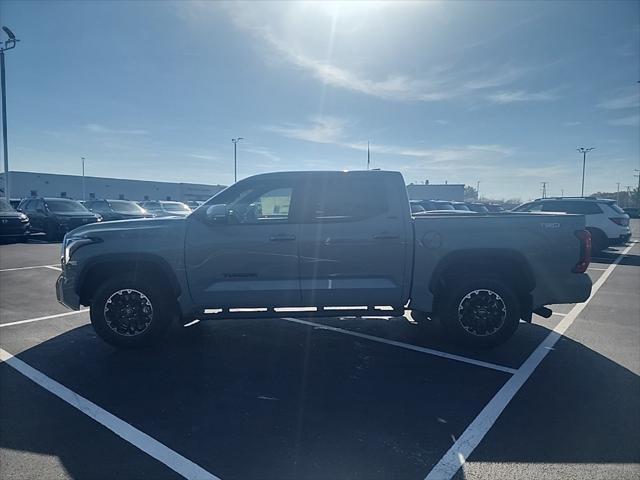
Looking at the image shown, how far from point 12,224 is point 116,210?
17.8ft

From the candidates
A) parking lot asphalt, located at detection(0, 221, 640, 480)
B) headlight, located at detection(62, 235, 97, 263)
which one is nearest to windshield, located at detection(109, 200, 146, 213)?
parking lot asphalt, located at detection(0, 221, 640, 480)

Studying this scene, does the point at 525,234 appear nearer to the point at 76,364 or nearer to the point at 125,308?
the point at 125,308

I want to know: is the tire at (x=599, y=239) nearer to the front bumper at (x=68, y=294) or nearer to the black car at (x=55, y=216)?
the front bumper at (x=68, y=294)

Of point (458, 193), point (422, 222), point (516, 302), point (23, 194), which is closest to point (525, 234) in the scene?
point (516, 302)

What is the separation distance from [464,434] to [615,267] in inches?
430

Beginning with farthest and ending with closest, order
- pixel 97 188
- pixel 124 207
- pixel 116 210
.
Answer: pixel 97 188
pixel 124 207
pixel 116 210

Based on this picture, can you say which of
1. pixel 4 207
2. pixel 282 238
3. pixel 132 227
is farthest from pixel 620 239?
pixel 4 207

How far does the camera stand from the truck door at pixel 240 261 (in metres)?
4.58

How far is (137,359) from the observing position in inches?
178

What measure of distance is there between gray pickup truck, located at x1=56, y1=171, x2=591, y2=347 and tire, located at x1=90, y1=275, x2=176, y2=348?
1 centimetres

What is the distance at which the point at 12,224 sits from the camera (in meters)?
15.9

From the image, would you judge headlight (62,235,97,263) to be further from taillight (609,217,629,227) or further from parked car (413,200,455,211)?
parked car (413,200,455,211)

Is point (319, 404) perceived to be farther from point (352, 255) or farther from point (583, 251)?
point (583, 251)

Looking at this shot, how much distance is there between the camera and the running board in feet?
15.3
